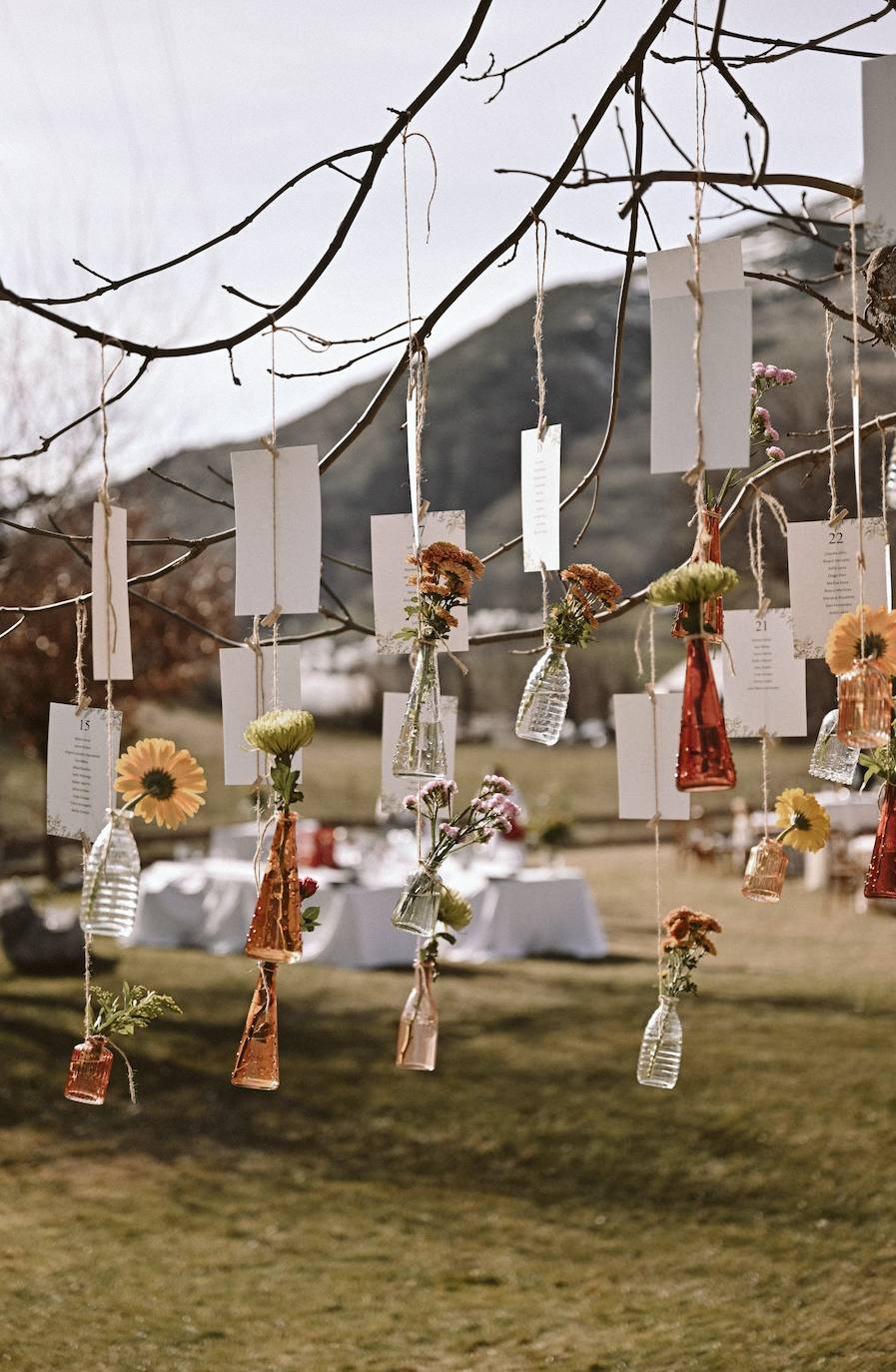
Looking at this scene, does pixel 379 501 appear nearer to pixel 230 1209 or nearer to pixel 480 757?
pixel 480 757

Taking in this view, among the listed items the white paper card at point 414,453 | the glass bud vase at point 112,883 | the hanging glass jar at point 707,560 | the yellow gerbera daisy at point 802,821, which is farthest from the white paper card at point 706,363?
the glass bud vase at point 112,883

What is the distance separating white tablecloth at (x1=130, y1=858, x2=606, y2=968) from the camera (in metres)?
9.24

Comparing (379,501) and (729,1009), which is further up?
(379,501)

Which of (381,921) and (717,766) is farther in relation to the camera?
(381,921)

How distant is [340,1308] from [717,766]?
3.42 meters

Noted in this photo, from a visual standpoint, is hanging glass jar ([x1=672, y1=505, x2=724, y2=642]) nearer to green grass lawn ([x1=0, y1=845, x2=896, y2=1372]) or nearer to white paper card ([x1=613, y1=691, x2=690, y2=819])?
white paper card ([x1=613, y1=691, x2=690, y2=819])

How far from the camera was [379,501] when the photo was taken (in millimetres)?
53531

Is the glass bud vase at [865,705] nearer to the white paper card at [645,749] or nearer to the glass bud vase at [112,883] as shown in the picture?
the white paper card at [645,749]

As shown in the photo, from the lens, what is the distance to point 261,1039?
1828 mm

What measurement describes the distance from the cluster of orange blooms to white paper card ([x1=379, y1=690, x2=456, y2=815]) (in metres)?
0.41

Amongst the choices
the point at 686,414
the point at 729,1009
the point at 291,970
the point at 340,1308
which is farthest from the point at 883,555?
the point at 291,970

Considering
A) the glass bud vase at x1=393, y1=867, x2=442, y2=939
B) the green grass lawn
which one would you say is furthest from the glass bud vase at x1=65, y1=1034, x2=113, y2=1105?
the green grass lawn

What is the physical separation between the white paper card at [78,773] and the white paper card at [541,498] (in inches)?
23.6

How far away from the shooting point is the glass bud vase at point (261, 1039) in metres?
1.82
